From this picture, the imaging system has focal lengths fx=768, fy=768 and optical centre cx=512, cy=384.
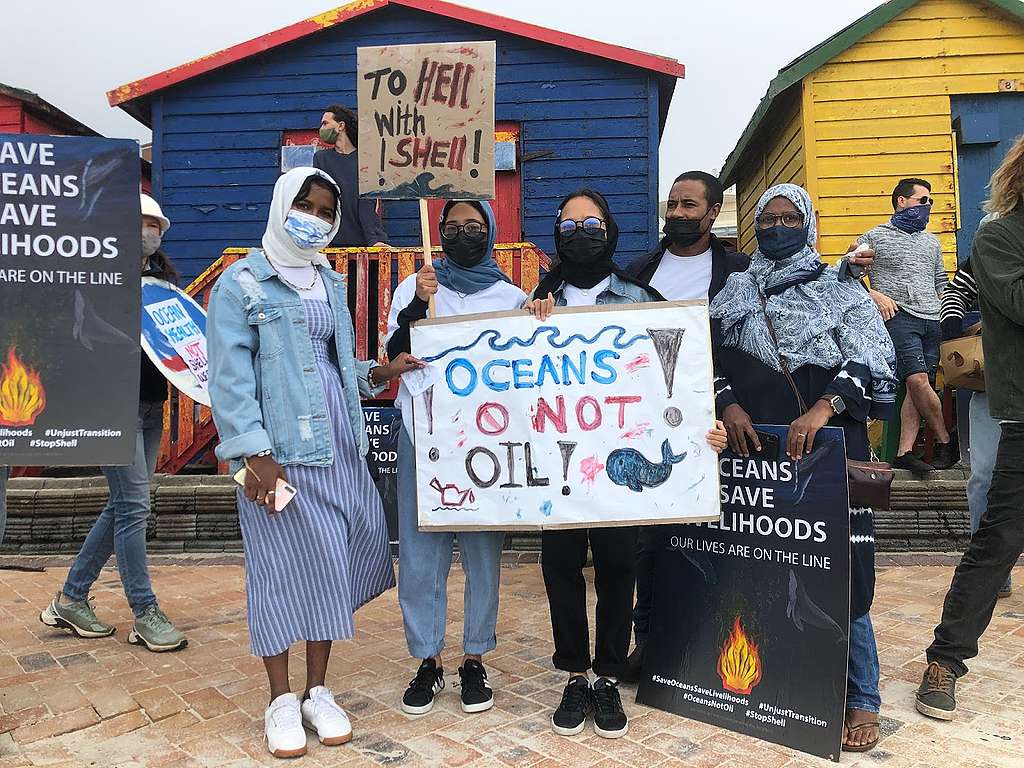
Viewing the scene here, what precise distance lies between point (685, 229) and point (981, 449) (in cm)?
204

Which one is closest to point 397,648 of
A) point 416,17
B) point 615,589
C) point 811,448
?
point 615,589

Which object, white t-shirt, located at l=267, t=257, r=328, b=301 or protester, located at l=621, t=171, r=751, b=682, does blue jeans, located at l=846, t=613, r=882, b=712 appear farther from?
white t-shirt, located at l=267, t=257, r=328, b=301

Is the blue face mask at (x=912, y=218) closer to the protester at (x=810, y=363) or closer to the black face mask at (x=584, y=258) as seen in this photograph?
the protester at (x=810, y=363)

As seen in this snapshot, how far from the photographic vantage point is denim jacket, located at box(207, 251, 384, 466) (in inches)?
99.4

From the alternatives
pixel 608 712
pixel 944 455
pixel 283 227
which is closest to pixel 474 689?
pixel 608 712

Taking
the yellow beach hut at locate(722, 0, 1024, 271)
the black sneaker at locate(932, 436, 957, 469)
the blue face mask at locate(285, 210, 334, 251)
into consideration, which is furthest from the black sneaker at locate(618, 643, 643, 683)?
the yellow beach hut at locate(722, 0, 1024, 271)

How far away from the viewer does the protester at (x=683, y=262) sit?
3.13m

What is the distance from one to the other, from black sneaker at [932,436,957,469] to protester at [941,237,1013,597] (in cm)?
222

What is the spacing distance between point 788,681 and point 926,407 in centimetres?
364

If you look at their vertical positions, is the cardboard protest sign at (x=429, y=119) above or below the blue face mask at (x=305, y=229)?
above

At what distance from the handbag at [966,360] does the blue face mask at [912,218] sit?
86.0 inches

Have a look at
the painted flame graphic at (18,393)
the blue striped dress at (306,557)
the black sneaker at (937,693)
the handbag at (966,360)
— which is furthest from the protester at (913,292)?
the painted flame graphic at (18,393)

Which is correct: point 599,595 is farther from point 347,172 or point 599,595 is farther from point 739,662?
point 347,172

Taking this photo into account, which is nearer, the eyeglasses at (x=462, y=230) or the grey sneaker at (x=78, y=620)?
the eyeglasses at (x=462, y=230)
